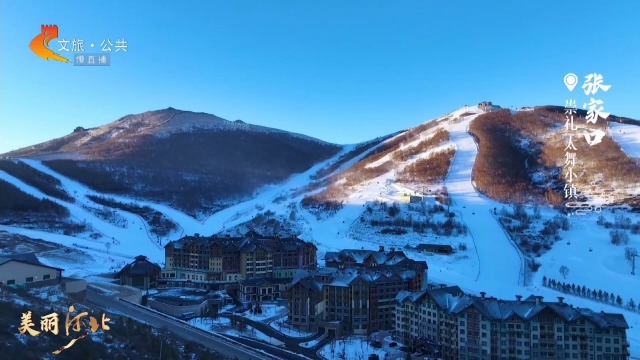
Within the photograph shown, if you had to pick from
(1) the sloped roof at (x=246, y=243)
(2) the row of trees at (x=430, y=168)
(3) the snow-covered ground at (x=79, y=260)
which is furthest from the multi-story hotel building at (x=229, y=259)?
(2) the row of trees at (x=430, y=168)

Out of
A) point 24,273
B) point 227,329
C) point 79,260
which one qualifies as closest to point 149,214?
point 79,260

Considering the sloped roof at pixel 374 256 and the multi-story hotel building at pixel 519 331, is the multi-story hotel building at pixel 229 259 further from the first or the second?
the multi-story hotel building at pixel 519 331

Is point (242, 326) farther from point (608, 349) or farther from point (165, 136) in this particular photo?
point (165, 136)

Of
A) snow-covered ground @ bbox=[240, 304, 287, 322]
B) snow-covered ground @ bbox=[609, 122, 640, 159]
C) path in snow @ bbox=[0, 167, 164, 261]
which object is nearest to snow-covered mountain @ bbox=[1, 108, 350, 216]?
path in snow @ bbox=[0, 167, 164, 261]

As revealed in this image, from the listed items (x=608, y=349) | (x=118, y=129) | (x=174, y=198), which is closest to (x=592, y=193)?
(x=608, y=349)

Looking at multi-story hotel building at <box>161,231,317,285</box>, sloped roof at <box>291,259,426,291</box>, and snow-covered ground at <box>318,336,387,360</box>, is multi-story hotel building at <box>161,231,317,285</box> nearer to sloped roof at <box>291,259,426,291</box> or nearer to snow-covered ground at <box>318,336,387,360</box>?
sloped roof at <box>291,259,426,291</box>

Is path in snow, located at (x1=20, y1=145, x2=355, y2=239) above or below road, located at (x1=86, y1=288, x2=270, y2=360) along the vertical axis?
above
